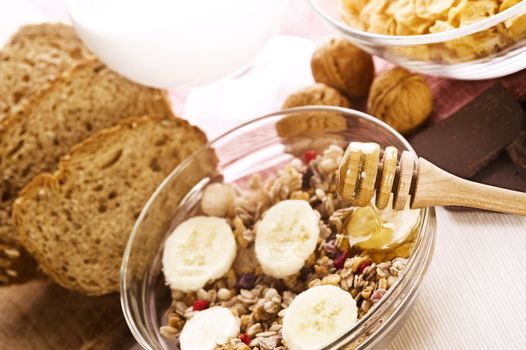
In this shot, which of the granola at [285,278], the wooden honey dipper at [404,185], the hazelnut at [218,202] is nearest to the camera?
the wooden honey dipper at [404,185]

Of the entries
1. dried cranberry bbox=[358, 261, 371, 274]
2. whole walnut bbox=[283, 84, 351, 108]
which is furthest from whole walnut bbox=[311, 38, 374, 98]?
dried cranberry bbox=[358, 261, 371, 274]

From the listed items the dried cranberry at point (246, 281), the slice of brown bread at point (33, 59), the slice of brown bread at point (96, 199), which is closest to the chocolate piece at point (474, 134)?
the dried cranberry at point (246, 281)

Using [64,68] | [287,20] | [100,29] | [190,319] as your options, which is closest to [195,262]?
[190,319]

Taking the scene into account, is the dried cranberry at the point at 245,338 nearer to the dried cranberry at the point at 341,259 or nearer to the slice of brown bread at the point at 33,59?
the dried cranberry at the point at 341,259

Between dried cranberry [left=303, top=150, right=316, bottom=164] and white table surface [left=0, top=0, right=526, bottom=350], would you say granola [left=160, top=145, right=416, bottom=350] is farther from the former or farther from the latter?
white table surface [left=0, top=0, right=526, bottom=350]

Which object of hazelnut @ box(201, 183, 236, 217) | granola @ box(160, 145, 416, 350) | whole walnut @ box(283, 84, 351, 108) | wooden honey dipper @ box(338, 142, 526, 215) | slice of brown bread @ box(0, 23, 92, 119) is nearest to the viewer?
wooden honey dipper @ box(338, 142, 526, 215)

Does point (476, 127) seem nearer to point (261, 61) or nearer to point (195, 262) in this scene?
point (195, 262)
